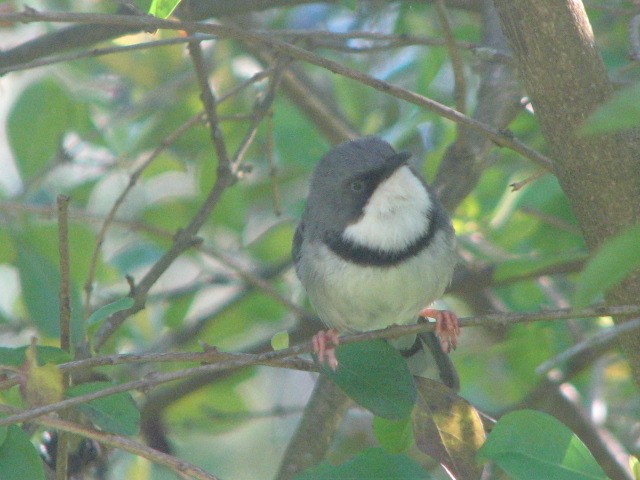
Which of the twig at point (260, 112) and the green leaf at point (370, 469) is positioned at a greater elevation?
the twig at point (260, 112)

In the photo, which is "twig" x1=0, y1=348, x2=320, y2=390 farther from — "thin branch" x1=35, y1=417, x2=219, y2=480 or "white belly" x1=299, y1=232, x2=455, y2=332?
"white belly" x1=299, y1=232, x2=455, y2=332

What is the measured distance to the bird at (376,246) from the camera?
11.9 ft

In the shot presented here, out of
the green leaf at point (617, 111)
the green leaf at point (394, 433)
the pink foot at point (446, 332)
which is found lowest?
the pink foot at point (446, 332)

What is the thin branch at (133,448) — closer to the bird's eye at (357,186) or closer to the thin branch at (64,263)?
the thin branch at (64,263)

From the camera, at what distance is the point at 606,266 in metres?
1.66

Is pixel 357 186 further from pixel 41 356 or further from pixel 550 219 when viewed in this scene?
pixel 41 356

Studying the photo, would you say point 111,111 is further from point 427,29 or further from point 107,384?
point 107,384

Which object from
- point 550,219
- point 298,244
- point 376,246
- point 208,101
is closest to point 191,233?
point 208,101

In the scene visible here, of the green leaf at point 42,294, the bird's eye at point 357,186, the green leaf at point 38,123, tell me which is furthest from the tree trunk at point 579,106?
the green leaf at point 38,123

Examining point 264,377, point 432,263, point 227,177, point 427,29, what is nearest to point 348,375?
point 432,263

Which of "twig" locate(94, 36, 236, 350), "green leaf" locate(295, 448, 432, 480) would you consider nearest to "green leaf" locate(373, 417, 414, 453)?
"green leaf" locate(295, 448, 432, 480)

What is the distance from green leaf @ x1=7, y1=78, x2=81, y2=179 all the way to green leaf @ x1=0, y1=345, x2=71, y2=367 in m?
2.03

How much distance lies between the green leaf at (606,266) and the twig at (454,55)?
6.21 feet

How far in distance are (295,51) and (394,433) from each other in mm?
1269
